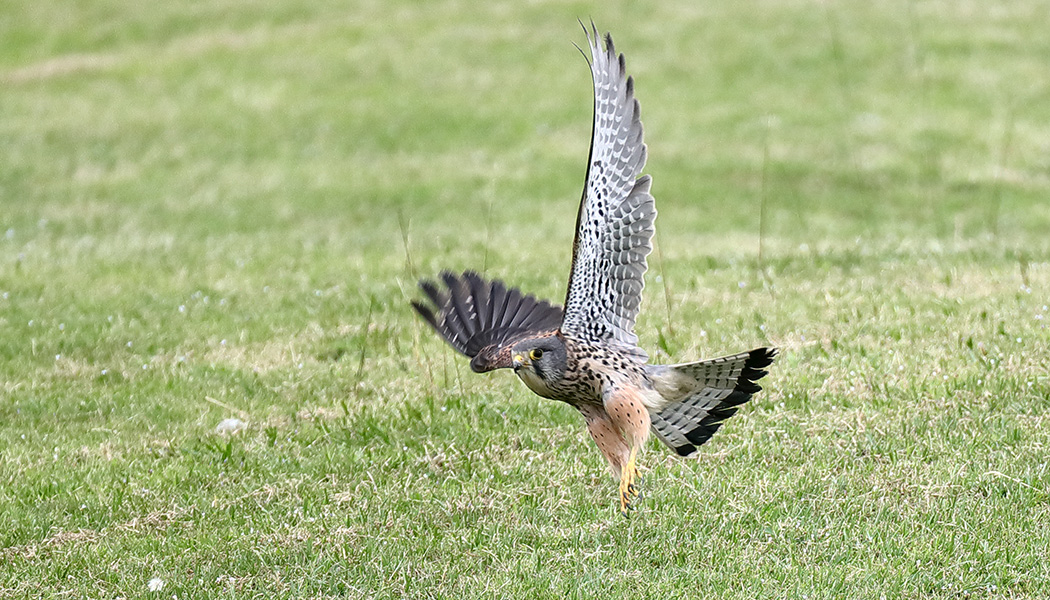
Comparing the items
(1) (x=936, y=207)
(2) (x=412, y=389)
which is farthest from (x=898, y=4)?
(2) (x=412, y=389)

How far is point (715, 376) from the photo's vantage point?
5.89m

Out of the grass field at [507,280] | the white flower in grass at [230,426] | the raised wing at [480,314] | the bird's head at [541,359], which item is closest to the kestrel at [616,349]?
the bird's head at [541,359]

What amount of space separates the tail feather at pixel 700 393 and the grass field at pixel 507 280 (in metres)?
0.46

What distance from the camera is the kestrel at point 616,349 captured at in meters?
5.79

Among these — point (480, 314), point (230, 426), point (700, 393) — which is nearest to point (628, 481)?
point (700, 393)

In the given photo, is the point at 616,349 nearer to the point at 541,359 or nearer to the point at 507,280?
the point at 541,359

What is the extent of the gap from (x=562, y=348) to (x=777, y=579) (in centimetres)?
139

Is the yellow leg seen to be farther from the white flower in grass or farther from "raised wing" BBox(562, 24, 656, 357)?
the white flower in grass

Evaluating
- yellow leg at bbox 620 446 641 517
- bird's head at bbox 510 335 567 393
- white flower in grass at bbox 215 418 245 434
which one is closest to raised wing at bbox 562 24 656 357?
bird's head at bbox 510 335 567 393

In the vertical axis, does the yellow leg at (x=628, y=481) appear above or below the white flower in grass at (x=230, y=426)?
above

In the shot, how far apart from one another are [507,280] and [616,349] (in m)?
5.54

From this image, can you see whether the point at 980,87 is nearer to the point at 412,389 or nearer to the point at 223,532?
the point at 412,389

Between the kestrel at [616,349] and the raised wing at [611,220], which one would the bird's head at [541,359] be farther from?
the raised wing at [611,220]

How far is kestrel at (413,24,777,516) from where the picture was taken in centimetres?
579
